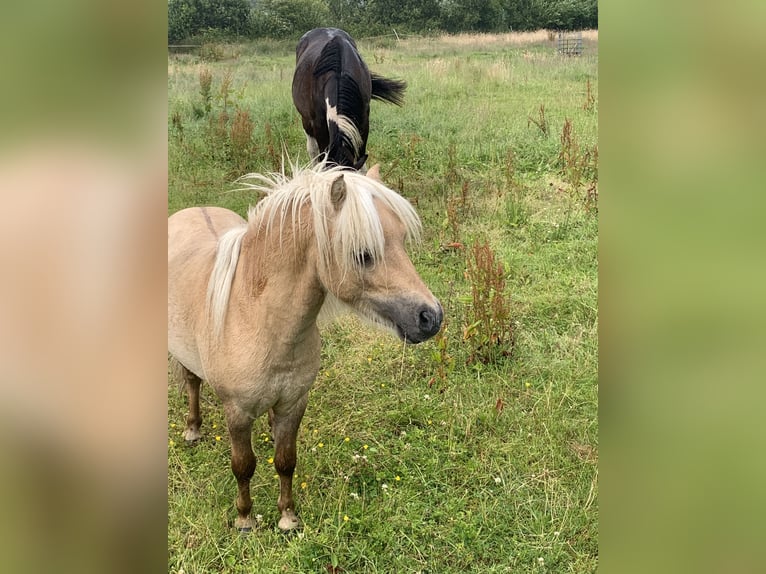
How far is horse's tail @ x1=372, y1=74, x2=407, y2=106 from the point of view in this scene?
3314 millimetres

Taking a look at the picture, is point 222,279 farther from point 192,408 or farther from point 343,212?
point 192,408

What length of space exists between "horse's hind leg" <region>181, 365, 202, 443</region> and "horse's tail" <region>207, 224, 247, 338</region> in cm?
69

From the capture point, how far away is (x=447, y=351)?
2727mm

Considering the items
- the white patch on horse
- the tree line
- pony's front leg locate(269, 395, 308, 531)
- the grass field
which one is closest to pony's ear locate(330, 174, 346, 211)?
the grass field

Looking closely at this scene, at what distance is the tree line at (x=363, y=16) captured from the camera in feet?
7.63

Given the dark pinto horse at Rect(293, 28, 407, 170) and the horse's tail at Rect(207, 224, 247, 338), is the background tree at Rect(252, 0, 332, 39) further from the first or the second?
the horse's tail at Rect(207, 224, 247, 338)

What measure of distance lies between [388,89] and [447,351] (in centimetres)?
170

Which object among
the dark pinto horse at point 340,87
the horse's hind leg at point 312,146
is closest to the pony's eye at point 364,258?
the dark pinto horse at point 340,87

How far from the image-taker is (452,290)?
2.89 m

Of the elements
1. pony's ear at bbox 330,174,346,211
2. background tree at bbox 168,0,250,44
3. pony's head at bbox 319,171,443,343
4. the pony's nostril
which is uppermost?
background tree at bbox 168,0,250,44
